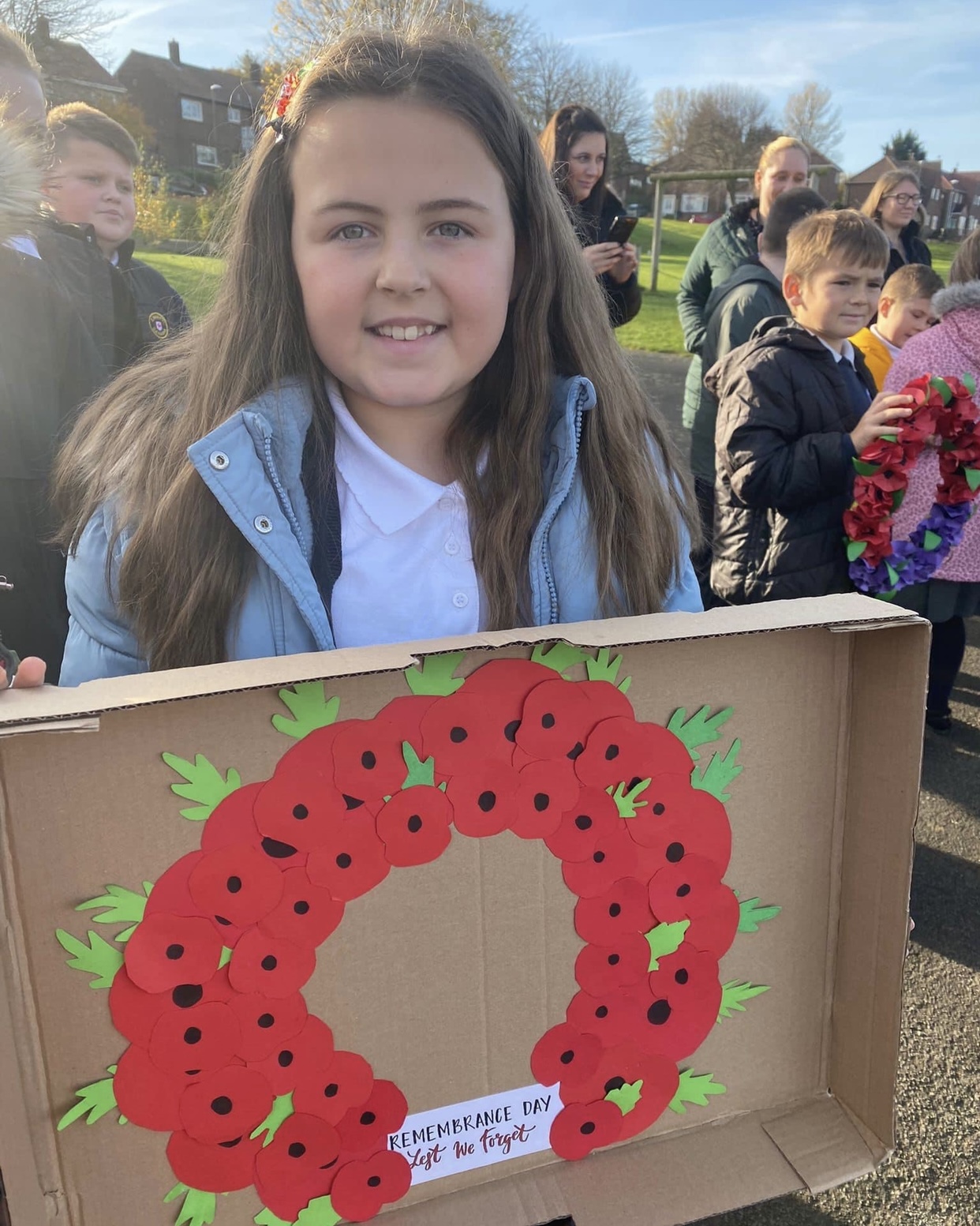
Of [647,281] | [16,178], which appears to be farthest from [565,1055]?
[647,281]

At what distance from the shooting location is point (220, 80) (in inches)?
1453

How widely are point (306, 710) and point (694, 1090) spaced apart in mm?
588

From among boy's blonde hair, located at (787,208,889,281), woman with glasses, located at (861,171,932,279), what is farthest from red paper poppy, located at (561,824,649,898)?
woman with glasses, located at (861,171,932,279)

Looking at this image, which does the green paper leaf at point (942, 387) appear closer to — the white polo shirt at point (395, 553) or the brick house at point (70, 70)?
the white polo shirt at point (395, 553)

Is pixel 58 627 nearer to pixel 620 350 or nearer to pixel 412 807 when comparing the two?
pixel 620 350

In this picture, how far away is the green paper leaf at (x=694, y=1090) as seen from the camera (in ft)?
3.03

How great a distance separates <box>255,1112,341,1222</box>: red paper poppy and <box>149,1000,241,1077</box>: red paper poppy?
100mm

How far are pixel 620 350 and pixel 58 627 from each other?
1.43 m

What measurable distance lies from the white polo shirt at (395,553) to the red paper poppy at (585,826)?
0.35 metres

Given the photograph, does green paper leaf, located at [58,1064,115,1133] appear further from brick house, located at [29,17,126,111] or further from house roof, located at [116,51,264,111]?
house roof, located at [116,51,264,111]

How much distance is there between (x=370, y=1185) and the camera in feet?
2.72

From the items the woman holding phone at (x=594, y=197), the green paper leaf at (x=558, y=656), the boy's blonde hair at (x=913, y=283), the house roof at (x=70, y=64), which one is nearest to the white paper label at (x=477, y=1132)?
the green paper leaf at (x=558, y=656)

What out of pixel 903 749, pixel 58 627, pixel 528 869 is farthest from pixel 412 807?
pixel 58 627

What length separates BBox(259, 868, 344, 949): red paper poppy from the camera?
0.73 m
